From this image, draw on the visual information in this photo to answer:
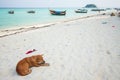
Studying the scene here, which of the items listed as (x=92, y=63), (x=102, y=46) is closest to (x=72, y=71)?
(x=92, y=63)

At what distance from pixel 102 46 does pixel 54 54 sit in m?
2.59

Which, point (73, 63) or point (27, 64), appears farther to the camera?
point (73, 63)

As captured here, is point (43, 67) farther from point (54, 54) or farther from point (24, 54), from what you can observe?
point (24, 54)

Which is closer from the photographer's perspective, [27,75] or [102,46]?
[27,75]

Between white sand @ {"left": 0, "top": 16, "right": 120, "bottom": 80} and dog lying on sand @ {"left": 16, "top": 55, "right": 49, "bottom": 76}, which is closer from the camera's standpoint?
white sand @ {"left": 0, "top": 16, "right": 120, "bottom": 80}

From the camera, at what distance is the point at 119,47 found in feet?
23.6

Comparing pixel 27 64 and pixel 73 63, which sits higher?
pixel 27 64

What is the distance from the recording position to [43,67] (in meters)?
5.71

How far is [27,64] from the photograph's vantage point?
5477 mm

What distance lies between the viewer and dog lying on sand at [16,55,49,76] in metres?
5.24

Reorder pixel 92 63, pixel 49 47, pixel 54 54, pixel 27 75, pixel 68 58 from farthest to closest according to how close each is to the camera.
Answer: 1. pixel 49 47
2. pixel 54 54
3. pixel 68 58
4. pixel 92 63
5. pixel 27 75

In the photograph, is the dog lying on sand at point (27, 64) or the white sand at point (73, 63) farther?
the dog lying on sand at point (27, 64)

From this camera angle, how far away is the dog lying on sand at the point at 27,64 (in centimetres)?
524

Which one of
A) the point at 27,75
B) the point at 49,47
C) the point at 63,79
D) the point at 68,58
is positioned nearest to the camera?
the point at 63,79
